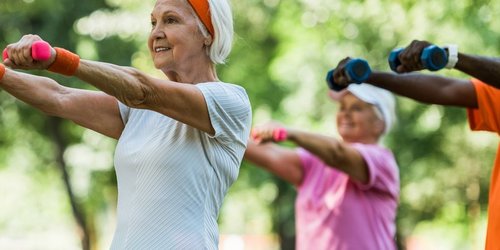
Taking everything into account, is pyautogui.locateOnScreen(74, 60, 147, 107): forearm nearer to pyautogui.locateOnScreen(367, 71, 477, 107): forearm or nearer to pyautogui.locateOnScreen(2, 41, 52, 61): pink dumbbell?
pyautogui.locateOnScreen(2, 41, 52, 61): pink dumbbell

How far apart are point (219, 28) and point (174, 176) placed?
1.97 ft

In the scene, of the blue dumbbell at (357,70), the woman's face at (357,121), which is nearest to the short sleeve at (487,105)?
the blue dumbbell at (357,70)

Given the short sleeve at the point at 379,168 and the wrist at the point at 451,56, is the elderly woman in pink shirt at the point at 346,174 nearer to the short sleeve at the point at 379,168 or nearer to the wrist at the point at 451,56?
the short sleeve at the point at 379,168

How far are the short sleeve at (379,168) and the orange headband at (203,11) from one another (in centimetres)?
295

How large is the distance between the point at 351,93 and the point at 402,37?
6995 mm

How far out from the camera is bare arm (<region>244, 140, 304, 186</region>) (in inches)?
281

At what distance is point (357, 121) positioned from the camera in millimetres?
7488

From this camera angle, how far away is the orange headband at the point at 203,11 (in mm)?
4344

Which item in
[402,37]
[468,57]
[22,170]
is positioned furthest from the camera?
[22,170]

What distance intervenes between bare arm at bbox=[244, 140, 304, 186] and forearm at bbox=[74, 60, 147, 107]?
315 centimetres

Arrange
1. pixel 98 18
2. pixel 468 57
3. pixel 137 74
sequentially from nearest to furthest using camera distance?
1. pixel 137 74
2. pixel 468 57
3. pixel 98 18

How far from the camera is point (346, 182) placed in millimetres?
7234

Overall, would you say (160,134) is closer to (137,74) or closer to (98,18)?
(137,74)

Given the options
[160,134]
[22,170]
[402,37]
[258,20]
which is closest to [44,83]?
[160,134]
